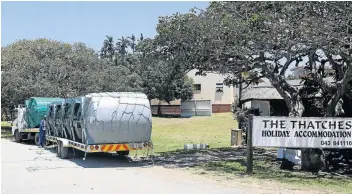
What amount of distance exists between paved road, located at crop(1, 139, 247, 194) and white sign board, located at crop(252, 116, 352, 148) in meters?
2.54

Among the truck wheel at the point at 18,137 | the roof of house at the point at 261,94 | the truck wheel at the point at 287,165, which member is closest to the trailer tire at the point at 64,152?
the truck wheel at the point at 287,165

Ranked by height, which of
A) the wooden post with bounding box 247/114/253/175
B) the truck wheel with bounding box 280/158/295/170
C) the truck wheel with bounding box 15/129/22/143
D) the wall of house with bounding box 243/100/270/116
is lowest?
the truck wheel with bounding box 15/129/22/143

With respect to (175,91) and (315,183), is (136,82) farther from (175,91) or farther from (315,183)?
(315,183)

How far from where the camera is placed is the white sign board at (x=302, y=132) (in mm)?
13867

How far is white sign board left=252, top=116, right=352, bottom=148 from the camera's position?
546 inches

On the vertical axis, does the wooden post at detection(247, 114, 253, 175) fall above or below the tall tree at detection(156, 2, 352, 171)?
below

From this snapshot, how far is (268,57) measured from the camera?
16641 mm

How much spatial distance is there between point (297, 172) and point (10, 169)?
8980mm

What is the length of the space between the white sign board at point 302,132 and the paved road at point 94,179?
8.32 ft

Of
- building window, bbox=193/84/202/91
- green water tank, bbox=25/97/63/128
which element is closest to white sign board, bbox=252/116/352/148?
green water tank, bbox=25/97/63/128

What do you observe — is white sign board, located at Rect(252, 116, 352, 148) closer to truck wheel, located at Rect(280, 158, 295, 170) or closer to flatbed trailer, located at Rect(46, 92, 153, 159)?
truck wheel, located at Rect(280, 158, 295, 170)

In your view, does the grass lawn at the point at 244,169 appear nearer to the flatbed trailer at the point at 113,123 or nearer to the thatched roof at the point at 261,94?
the flatbed trailer at the point at 113,123

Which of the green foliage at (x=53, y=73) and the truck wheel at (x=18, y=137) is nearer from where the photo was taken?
the truck wheel at (x=18, y=137)

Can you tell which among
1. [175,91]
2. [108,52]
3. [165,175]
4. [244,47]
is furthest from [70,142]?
[108,52]
